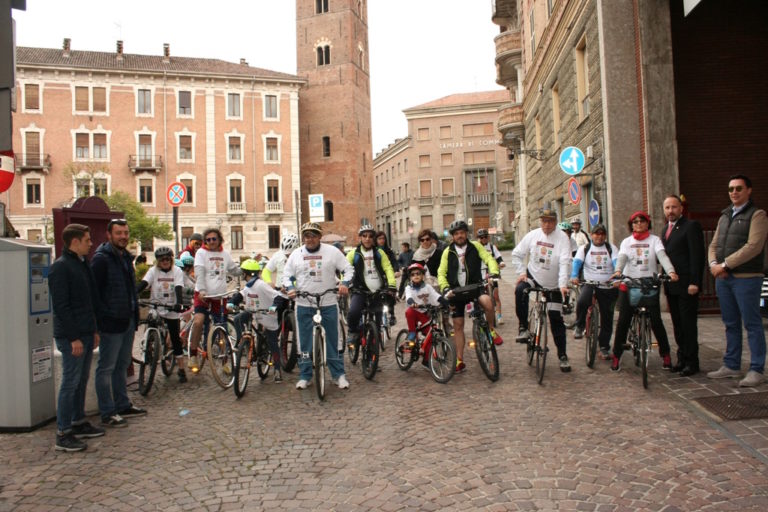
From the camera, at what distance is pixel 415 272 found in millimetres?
7855

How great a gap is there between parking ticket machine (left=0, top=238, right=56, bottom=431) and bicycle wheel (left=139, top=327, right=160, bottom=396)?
48.9 inches

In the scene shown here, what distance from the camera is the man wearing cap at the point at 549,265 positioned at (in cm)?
754

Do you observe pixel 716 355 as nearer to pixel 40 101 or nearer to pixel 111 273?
pixel 111 273

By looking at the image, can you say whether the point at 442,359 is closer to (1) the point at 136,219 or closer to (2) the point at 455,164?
(1) the point at 136,219

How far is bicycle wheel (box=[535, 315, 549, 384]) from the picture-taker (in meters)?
7.02

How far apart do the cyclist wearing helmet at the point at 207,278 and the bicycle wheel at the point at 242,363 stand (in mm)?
842

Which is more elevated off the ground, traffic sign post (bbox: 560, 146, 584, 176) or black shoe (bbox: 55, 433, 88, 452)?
traffic sign post (bbox: 560, 146, 584, 176)

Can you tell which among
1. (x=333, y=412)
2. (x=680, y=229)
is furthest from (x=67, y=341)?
(x=680, y=229)

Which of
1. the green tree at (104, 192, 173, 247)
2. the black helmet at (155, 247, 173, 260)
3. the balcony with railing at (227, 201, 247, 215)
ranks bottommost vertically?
the black helmet at (155, 247, 173, 260)

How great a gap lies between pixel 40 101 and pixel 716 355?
5243 cm

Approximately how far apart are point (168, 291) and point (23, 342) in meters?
2.31

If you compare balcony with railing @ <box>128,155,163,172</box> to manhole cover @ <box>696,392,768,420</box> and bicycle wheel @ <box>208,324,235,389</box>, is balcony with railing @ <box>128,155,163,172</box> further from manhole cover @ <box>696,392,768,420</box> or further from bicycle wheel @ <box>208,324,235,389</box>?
manhole cover @ <box>696,392,768,420</box>

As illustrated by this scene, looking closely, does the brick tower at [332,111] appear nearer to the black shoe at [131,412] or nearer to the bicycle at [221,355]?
the bicycle at [221,355]

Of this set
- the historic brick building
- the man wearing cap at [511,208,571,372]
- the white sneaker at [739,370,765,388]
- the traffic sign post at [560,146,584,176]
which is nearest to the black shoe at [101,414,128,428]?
the man wearing cap at [511,208,571,372]
